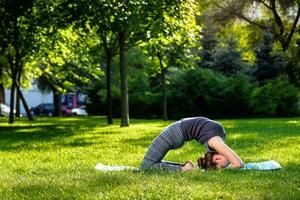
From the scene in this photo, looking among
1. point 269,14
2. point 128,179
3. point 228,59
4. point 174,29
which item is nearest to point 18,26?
point 174,29

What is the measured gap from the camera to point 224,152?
789 centimetres

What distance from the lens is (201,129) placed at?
8219mm

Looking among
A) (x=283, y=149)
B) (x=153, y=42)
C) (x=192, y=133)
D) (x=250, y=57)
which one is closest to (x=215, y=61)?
(x=250, y=57)

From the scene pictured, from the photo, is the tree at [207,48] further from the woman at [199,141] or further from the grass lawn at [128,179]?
the woman at [199,141]

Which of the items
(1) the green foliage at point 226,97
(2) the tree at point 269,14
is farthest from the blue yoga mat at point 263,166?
(2) the tree at point 269,14

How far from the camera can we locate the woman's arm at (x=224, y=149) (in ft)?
25.8

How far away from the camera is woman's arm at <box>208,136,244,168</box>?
25.8 feet

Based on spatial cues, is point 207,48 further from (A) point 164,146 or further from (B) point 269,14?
(A) point 164,146

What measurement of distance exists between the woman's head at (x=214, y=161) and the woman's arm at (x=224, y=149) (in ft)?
0.26

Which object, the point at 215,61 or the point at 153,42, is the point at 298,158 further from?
the point at 215,61

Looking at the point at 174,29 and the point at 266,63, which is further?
the point at 266,63

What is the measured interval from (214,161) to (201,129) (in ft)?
1.66

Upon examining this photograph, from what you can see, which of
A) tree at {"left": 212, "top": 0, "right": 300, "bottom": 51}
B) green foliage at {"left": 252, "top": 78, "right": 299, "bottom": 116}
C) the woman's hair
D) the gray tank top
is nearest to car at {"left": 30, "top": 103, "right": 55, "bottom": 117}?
tree at {"left": 212, "top": 0, "right": 300, "bottom": 51}

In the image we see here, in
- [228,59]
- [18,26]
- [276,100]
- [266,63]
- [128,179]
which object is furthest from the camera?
[266,63]
